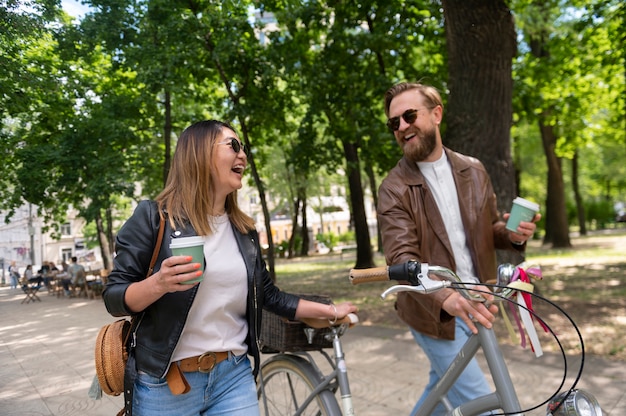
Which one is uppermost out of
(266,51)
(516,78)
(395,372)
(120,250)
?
(266,51)

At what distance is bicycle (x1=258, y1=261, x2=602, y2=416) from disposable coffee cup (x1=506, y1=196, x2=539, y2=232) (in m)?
0.34

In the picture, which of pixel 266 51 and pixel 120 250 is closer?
pixel 120 250

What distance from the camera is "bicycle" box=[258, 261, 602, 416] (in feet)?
5.69

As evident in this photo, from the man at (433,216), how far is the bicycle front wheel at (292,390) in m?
0.47

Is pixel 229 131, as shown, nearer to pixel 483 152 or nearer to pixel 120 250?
pixel 120 250

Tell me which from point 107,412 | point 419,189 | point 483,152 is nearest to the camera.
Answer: point 419,189

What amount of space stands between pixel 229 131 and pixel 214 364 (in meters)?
1.01

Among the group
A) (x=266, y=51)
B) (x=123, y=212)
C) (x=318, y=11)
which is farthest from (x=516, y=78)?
(x=123, y=212)

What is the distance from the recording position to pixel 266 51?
41.1 ft

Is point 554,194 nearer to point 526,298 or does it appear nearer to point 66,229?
point 66,229

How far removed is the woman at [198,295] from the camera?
202 centimetres

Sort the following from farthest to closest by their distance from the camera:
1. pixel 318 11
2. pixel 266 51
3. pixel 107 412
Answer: pixel 266 51
pixel 318 11
pixel 107 412

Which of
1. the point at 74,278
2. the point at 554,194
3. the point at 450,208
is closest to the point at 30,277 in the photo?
the point at 74,278

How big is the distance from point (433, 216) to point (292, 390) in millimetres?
1242
